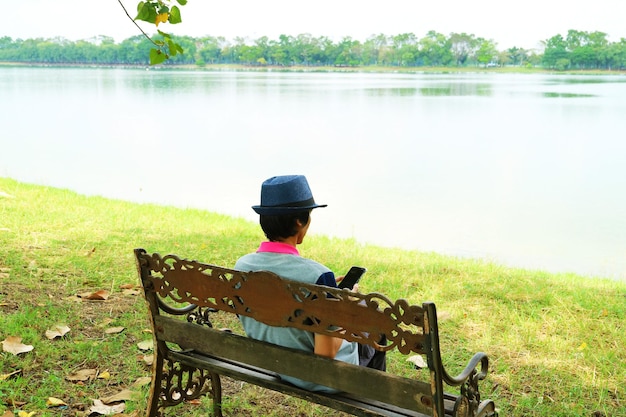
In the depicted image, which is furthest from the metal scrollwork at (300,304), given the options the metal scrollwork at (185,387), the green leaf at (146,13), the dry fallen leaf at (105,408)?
the green leaf at (146,13)

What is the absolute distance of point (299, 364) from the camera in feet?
8.60

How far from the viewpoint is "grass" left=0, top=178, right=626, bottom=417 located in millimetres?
3676

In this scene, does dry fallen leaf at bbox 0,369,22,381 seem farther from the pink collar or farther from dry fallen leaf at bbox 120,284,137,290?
the pink collar

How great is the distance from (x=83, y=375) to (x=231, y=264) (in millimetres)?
2345

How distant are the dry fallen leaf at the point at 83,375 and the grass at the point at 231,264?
0.04 m

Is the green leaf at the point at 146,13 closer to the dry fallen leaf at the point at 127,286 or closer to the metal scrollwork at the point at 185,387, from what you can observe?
the metal scrollwork at the point at 185,387

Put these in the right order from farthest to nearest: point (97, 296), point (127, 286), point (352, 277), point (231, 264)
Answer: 1. point (231, 264)
2. point (127, 286)
3. point (97, 296)
4. point (352, 277)

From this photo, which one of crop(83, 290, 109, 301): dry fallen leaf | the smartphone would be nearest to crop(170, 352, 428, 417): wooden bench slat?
the smartphone

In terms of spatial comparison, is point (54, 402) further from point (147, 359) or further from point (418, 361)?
point (418, 361)

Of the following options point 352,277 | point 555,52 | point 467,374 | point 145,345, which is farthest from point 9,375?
point 555,52

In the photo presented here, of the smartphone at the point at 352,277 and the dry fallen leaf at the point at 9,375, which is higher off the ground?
the smartphone at the point at 352,277

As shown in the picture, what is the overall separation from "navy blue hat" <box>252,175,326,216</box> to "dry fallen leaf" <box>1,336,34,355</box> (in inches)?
81.6

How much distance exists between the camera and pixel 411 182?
14.1 m

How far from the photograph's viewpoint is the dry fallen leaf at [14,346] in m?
4.03
